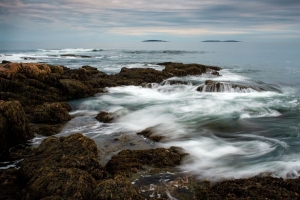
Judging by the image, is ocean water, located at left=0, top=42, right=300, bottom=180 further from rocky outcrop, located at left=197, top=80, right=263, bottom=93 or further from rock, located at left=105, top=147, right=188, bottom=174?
rock, located at left=105, top=147, right=188, bottom=174

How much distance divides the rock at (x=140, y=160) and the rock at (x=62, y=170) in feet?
2.37

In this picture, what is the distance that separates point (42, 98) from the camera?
16469 millimetres

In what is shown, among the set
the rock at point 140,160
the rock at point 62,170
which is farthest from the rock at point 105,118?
the rock at point 140,160

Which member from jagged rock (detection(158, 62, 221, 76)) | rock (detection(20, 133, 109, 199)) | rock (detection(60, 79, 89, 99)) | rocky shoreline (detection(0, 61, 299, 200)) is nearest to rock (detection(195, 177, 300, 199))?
rocky shoreline (detection(0, 61, 299, 200))

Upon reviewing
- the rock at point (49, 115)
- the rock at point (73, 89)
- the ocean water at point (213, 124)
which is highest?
the rock at point (73, 89)

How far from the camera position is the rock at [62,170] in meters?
5.94

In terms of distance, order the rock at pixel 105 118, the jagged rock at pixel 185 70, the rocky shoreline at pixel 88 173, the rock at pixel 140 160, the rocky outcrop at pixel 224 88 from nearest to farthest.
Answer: the rocky shoreline at pixel 88 173, the rock at pixel 140 160, the rock at pixel 105 118, the rocky outcrop at pixel 224 88, the jagged rock at pixel 185 70

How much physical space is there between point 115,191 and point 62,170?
61.4 inches

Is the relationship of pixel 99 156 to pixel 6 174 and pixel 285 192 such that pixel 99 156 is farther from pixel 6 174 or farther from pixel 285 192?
pixel 285 192

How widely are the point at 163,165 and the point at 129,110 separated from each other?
7949mm

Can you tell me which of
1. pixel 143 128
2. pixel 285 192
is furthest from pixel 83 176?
pixel 143 128

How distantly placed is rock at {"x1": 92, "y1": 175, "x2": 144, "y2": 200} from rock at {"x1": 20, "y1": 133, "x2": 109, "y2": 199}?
0.96 feet

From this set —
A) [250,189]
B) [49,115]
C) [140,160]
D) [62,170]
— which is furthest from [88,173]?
[49,115]

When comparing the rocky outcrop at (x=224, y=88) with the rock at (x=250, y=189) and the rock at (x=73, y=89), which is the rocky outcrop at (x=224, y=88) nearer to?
the rock at (x=73, y=89)
